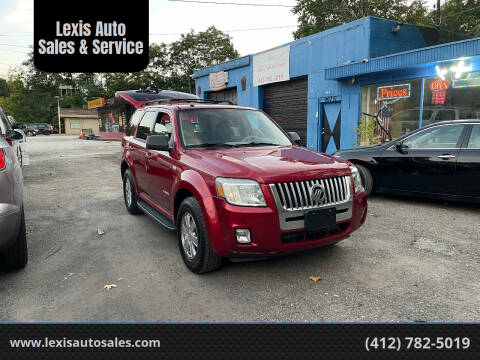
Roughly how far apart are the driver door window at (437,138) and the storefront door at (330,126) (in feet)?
23.2

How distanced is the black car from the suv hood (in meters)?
3.14

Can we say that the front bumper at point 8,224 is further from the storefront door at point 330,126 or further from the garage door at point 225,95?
the garage door at point 225,95

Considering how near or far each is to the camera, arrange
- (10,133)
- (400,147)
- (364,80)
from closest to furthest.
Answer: (10,133), (400,147), (364,80)

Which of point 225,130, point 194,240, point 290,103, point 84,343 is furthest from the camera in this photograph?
point 290,103

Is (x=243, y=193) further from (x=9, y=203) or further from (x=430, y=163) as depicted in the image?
(x=430, y=163)

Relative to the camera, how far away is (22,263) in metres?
3.86

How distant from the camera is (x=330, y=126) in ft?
46.2

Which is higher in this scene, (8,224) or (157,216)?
(8,224)

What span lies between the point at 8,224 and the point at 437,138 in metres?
6.32

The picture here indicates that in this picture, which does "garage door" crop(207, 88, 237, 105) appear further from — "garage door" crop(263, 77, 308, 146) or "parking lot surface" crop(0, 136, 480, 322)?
"parking lot surface" crop(0, 136, 480, 322)

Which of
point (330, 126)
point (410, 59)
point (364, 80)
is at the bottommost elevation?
point (330, 126)

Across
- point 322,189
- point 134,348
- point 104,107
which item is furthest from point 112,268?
point 104,107

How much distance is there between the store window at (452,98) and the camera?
9891 mm

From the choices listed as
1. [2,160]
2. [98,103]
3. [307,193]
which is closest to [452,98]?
[307,193]
